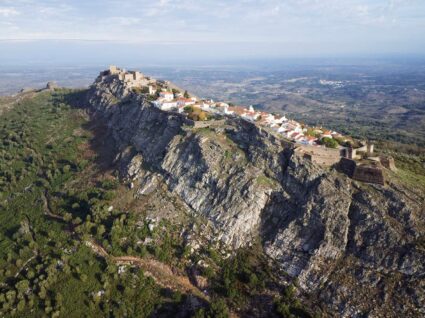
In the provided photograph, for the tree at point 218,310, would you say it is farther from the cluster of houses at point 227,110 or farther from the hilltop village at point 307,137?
the cluster of houses at point 227,110

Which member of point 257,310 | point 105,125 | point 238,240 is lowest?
point 257,310

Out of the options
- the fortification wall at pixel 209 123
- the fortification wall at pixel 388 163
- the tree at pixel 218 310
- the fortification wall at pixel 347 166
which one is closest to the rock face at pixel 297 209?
the fortification wall at pixel 209 123

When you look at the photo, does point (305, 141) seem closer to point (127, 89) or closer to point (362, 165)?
point (362, 165)

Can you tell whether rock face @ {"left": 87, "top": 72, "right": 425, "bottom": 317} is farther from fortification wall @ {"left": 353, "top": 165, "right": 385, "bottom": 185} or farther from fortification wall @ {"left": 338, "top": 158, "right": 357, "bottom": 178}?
fortification wall @ {"left": 338, "top": 158, "right": 357, "bottom": 178}

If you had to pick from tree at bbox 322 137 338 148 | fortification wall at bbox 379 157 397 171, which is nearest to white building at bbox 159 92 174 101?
tree at bbox 322 137 338 148

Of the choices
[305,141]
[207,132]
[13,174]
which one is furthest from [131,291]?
[13,174]

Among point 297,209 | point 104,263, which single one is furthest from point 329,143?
point 104,263

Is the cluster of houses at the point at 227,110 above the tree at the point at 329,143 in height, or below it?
above
